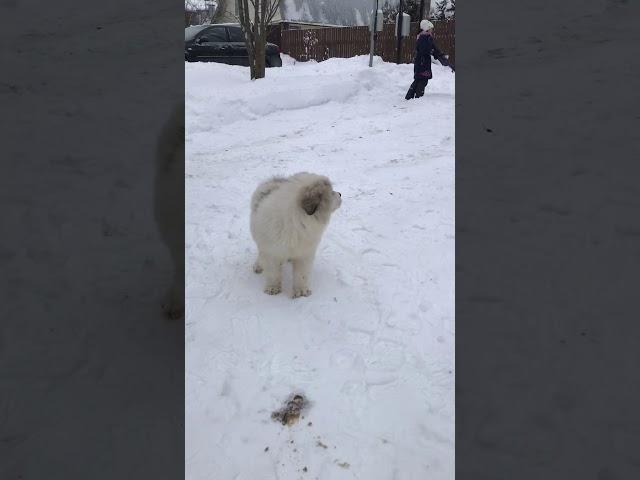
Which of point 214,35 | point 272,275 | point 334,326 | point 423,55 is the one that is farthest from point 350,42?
point 334,326

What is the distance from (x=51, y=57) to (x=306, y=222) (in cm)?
242

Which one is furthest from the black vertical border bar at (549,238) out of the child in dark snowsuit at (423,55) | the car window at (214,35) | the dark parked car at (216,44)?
the car window at (214,35)

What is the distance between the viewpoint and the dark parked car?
593 inches

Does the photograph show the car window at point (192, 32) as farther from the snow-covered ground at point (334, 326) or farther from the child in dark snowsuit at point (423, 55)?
the snow-covered ground at point (334, 326)

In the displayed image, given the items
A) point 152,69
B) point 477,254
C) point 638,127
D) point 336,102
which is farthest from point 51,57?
point 336,102

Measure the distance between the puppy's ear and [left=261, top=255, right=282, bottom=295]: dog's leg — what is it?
57 centimetres

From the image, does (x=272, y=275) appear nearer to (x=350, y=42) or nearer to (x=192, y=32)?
(x=192, y=32)

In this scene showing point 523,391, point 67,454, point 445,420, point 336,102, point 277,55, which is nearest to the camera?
point 67,454

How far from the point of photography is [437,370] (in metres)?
3.12

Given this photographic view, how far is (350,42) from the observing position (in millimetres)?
20719

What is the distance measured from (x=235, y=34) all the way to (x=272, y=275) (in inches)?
560

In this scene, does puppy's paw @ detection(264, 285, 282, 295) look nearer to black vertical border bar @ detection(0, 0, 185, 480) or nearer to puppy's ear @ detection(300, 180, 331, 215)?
puppy's ear @ detection(300, 180, 331, 215)

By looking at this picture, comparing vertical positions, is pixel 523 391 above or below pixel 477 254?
below

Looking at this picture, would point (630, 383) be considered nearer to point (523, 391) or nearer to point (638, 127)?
point (523, 391)
